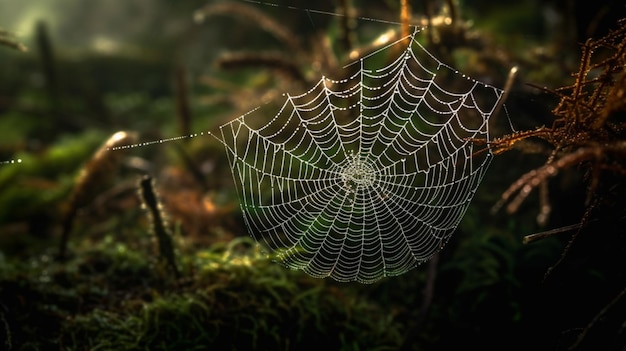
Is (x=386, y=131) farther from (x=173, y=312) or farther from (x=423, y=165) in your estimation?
(x=173, y=312)

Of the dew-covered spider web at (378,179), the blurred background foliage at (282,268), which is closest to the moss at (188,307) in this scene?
the blurred background foliage at (282,268)

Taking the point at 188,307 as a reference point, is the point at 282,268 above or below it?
above

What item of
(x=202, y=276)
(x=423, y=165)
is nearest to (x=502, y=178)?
(x=423, y=165)

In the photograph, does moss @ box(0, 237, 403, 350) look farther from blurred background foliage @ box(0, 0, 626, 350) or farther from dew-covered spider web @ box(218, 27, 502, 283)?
dew-covered spider web @ box(218, 27, 502, 283)

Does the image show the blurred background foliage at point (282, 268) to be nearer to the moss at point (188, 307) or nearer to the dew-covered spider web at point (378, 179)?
the moss at point (188, 307)

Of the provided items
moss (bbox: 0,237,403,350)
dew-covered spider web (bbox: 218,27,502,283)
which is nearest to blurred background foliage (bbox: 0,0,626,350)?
moss (bbox: 0,237,403,350)

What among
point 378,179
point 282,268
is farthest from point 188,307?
point 378,179

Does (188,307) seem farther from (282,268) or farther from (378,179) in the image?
(378,179)

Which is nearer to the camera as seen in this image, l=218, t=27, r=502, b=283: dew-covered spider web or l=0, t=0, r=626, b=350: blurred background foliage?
l=0, t=0, r=626, b=350: blurred background foliage

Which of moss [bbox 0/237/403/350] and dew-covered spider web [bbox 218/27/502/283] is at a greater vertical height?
dew-covered spider web [bbox 218/27/502/283]

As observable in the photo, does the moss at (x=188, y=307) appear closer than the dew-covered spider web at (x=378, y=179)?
Yes

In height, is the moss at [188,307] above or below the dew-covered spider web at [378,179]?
below
